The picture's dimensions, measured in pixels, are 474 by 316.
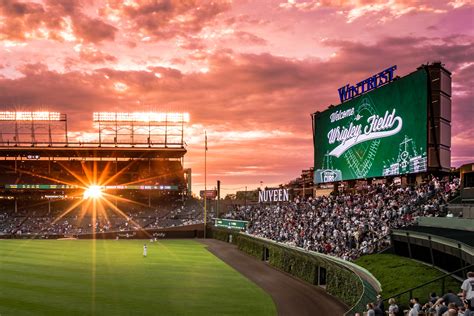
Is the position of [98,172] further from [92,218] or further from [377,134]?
[377,134]

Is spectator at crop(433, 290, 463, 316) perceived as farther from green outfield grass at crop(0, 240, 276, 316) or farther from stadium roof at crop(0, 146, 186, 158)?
stadium roof at crop(0, 146, 186, 158)

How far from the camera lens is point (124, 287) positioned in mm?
29469

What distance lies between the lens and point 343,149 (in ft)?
149

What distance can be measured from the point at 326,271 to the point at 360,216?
7496 millimetres

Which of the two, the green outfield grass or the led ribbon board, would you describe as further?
the led ribbon board

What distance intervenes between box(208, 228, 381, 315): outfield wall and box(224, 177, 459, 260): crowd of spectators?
67.3 inches

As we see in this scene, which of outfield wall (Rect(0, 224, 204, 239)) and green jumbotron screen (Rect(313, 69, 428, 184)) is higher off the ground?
green jumbotron screen (Rect(313, 69, 428, 184))

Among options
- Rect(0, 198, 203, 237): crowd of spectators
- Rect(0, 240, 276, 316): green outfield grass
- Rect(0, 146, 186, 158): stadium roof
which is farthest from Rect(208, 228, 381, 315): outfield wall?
Rect(0, 146, 186, 158): stadium roof

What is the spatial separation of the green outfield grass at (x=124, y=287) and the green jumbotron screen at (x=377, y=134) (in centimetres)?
1368

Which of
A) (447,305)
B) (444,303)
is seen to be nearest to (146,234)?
(444,303)

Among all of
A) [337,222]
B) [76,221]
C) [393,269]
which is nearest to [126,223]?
[76,221]

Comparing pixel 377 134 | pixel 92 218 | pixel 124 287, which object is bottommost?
pixel 92 218

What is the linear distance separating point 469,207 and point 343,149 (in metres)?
21.8

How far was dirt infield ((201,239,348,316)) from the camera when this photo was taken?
24.0 m
